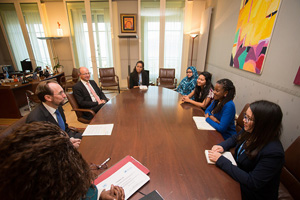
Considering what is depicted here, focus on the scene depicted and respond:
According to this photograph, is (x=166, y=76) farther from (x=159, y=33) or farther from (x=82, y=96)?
(x=82, y=96)

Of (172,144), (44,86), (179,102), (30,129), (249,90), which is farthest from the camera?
(249,90)

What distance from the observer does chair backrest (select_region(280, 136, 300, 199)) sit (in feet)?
3.33

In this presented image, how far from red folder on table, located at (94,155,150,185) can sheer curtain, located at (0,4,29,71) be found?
22.0 feet

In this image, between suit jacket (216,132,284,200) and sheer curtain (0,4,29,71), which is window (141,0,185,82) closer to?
sheer curtain (0,4,29,71)

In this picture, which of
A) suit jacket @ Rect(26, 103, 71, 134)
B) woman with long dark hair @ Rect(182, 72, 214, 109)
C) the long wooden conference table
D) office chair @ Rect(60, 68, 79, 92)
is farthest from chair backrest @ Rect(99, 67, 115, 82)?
suit jacket @ Rect(26, 103, 71, 134)

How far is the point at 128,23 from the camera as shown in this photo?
480 centimetres

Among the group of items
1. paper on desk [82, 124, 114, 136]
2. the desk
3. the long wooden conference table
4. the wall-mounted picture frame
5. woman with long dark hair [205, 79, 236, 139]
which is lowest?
the desk

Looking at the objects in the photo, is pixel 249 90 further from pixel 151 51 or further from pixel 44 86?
pixel 151 51

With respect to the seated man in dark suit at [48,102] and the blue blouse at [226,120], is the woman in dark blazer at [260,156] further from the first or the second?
the seated man in dark suit at [48,102]

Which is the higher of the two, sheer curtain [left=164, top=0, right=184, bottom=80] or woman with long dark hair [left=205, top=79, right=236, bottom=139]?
sheer curtain [left=164, top=0, right=184, bottom=80]

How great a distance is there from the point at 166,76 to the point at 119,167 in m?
3.86

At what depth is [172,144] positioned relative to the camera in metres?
1.19

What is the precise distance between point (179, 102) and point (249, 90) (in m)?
1.35

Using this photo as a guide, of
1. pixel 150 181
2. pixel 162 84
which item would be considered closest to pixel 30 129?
pixel 150 181
